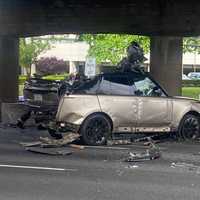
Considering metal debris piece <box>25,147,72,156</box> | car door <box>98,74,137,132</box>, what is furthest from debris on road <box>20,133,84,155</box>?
car door <box>98,74,137,132</box>

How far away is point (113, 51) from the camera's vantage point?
48.4 meters

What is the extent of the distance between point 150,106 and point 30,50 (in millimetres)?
55987

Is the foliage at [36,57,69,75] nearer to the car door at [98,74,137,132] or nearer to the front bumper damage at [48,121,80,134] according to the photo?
the front bumper damage at [48,121,80,134]

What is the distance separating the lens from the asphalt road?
26.9 ft

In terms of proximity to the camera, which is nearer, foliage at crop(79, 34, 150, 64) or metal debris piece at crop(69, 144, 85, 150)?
metal debris piece at crop(69, 144, 85, 150)

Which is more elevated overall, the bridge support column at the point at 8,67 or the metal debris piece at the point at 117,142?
the bridge support column at the point at 8,67

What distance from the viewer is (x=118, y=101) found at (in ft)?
45.8

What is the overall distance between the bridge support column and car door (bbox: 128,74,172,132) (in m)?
9.17

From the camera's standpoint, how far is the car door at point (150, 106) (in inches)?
561

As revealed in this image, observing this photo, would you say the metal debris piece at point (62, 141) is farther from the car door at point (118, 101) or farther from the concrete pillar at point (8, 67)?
the concrete pillar at point (8, 67)

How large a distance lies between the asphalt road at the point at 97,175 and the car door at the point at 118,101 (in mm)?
922

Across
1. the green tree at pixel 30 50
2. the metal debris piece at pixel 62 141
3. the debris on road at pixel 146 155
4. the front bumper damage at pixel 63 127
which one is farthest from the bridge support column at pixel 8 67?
the green tree at pixel 30 50

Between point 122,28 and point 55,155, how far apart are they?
942cm

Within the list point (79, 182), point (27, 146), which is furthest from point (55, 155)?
point (79, 182)
